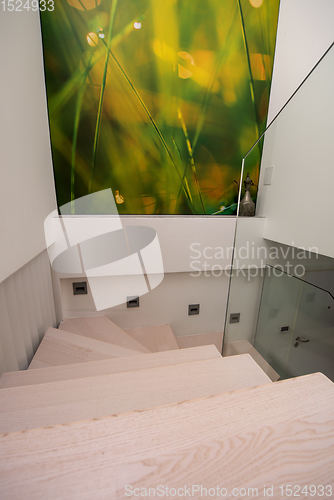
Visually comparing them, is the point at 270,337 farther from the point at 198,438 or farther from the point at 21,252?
the point at 21,252

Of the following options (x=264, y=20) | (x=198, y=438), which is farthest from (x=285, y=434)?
(x=264, y=20)

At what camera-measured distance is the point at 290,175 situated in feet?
4.99

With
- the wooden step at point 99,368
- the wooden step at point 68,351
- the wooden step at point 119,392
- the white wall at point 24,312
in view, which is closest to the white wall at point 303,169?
the wooden step at point 119,392

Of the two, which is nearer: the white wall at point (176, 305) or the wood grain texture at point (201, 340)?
the white wall at point (176, 305)

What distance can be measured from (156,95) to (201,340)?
2.73 metres

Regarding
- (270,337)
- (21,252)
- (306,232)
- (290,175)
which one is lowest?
(270,337)

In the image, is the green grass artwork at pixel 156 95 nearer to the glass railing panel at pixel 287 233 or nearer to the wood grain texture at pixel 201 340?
the glass railing panel at pixel 287 233

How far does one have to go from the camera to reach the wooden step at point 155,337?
2.38 m

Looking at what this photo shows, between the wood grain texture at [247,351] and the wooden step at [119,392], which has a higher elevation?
the wooden step at [119,392]

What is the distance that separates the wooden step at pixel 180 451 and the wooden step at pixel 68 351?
1.19 meters

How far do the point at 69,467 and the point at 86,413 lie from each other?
38 centimetres

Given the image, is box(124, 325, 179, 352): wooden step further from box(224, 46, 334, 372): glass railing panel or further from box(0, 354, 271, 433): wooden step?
box(0, 354, 271, 433): wooden step

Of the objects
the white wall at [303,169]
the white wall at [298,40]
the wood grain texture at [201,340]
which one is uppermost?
the white wall at [298,40]

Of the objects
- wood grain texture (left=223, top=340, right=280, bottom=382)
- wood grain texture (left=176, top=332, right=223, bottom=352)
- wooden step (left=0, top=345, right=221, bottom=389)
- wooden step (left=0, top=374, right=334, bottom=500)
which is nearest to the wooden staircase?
wooden step (left=0, top=374, right=334, bottom=500)
